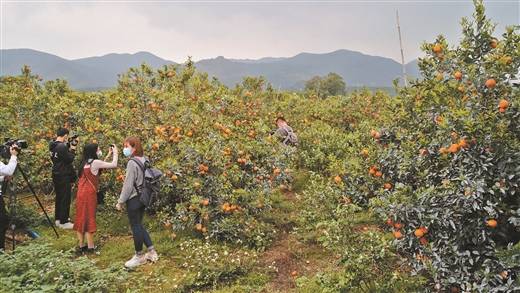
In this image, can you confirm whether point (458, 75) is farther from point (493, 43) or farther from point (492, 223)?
point (492, 223)

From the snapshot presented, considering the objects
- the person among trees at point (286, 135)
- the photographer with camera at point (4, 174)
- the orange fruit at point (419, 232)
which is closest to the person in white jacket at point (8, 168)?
the photographer with camera at point (4, 174)

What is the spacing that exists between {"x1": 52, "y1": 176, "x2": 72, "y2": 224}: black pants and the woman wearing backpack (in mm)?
2039

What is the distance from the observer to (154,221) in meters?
7.56

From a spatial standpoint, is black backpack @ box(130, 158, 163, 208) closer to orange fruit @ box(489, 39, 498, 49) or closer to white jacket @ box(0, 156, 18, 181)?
white jacket @ box(0, 156, 18, 181)

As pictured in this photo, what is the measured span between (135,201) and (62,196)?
2.36 metres

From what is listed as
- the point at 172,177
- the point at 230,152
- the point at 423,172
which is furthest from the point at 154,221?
the point at 423,172

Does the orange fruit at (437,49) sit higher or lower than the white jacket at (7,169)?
higher

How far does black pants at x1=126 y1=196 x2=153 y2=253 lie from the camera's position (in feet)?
19.8

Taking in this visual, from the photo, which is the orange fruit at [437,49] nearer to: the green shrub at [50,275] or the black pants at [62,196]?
the green shrub at [50,275]

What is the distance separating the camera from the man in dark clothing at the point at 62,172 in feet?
23.9

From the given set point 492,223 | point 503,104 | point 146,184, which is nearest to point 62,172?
point 146,184

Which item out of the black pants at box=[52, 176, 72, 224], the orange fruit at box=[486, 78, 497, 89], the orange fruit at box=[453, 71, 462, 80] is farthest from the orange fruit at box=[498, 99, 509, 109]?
the black pants at box=[52, 176, 72, 224]

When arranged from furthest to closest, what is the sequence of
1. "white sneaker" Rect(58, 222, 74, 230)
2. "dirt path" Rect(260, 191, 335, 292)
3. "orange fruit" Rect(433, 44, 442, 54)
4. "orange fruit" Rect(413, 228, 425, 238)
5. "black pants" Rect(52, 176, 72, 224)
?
"white sneaker" Rect(58, 222, 74, 230) < "black pants" Rect(52, 176, 72, 224) < "dirt path" Rect(260, 191, 335, 292) < "orange fruit" Rect(433, 44, 442, 54) < "orange fruit" Rect(413, 228, 425, 238)

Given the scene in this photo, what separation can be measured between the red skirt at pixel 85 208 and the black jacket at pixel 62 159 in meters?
0.98
